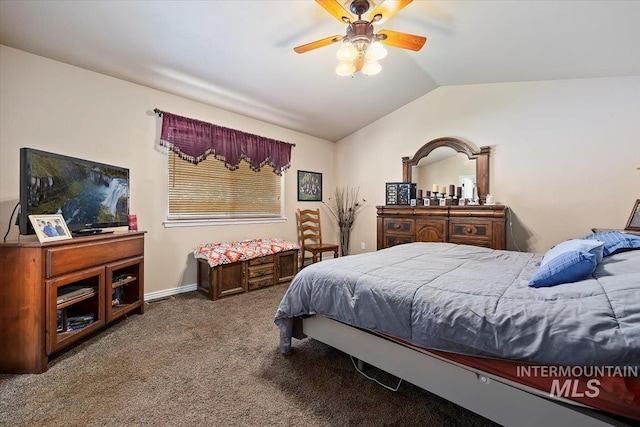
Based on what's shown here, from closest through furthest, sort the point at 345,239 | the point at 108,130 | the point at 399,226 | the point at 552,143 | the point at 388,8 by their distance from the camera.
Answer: the point at 388,8 < the point at 108,130 < the point at 552,143 < the point at 399,226 < the point at 345,239

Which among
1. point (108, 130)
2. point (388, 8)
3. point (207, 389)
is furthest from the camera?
point (108, 130)

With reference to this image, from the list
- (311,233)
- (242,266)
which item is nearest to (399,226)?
(311,233)

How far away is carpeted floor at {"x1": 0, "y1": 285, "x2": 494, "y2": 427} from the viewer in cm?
138

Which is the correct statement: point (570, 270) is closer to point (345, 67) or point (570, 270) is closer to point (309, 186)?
point (345, 67)

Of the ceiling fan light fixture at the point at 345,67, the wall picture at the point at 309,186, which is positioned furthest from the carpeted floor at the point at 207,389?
the wall picture at the point at 309,186

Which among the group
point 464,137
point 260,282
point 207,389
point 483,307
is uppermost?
point 464,137

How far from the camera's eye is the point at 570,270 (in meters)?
1.31

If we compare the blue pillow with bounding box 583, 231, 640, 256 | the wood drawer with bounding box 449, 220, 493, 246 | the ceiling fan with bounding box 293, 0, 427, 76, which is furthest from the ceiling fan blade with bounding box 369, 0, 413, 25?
the wood drawer with bounding box 449, 220, 493, 246

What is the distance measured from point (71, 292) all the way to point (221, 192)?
2071 millimetres

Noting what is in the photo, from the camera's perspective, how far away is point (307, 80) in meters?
3.35

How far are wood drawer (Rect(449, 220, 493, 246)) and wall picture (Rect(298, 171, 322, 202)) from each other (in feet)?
7.92

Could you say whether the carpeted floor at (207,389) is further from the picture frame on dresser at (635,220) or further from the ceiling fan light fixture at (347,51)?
the picture frame on dresser at (635,220)

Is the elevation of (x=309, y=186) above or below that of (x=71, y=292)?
above

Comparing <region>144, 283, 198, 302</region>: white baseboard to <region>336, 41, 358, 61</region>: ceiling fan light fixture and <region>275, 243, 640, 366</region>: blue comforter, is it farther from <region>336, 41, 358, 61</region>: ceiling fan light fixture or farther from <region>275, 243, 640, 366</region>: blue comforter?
<region>336, 41, 358, 61</region>: ceiling fan light fixture
